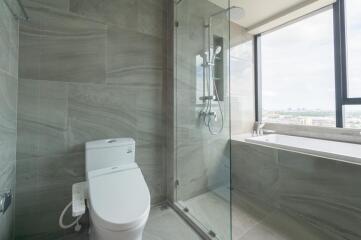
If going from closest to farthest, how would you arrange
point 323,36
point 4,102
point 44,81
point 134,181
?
point 4,102 → point 134,181 → point 44,81 → point 323,36

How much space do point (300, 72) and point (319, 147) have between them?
3.56 ft

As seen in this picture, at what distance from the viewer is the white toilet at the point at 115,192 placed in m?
0.95

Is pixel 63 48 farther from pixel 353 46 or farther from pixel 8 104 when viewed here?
pixel 353 46

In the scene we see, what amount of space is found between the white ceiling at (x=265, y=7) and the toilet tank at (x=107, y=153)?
1.79m

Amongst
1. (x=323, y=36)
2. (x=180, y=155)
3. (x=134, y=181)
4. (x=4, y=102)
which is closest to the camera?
(x=4, y=102)

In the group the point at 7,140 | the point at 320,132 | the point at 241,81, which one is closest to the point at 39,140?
the point at 7,140

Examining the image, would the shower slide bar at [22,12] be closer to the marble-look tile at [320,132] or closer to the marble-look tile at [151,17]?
the marble-look tile at [151,17]

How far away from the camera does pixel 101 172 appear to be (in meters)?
1.30

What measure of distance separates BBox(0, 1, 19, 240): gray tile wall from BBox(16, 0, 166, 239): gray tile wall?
0.07 m

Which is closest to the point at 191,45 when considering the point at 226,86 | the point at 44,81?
the point at 226,86

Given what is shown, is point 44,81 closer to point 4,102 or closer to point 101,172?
point 4,102

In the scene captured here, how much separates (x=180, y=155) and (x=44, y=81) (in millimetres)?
1394

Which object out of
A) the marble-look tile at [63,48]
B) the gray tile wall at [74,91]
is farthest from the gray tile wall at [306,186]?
the marble-look tile at [63,48]

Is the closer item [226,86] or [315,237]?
[315,237]
